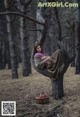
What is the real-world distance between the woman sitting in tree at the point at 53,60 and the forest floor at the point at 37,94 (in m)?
1.29

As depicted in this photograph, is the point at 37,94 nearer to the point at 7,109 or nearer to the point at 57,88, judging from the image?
the point at 57,88

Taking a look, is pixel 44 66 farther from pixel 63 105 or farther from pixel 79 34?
pixel 79 34

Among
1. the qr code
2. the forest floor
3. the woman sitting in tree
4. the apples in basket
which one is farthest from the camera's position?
the apples in basket

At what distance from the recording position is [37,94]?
14016mm

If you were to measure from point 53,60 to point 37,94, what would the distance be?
2008 mm

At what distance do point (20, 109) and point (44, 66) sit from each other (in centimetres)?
197

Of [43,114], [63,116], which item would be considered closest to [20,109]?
[43,114]

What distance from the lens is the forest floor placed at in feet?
38.9

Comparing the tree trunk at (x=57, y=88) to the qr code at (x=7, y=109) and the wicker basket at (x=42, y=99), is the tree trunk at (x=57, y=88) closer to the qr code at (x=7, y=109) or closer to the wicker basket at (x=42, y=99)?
the wicker basket at (x=42, y=99)

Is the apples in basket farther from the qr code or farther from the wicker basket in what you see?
the qr code

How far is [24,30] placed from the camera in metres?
18.7

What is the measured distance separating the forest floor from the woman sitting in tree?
1.29 metres

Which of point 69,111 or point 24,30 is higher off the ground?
point 24,30

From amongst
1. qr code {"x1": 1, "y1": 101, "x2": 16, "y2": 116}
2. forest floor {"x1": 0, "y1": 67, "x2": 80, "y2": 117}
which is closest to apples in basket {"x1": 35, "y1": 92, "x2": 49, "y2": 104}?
forest floor {"x1": 0, "y1": 67, "x2": 80, "y2": 117}
